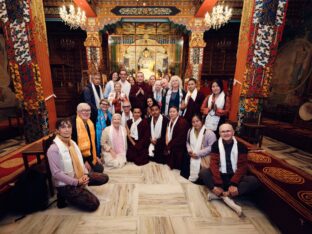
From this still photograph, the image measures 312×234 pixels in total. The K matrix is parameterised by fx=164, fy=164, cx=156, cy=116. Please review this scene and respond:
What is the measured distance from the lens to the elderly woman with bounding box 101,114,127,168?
3312mm

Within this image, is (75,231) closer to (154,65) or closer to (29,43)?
(29,43)

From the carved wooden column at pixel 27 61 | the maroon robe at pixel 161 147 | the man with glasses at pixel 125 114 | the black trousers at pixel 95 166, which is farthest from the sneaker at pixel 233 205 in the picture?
the carved wooden column at pixel 27 61

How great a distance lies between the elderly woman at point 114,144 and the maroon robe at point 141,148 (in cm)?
16

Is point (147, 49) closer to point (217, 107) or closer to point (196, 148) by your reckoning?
point (217, 107)

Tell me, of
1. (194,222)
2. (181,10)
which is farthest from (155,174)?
(181,10)

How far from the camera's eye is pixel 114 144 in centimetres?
344

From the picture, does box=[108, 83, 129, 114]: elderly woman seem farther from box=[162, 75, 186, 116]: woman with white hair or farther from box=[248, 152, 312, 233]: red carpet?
box=[248, 152, 312, 233]: red carpet

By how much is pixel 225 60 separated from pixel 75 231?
414 inches

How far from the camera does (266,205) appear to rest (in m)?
2.20

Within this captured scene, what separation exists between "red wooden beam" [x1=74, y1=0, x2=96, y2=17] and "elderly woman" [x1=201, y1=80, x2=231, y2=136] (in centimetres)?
548

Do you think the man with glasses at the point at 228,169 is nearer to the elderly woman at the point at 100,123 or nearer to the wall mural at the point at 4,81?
the elderly woman at the point at 100,123

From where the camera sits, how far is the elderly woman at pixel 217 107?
135 inches

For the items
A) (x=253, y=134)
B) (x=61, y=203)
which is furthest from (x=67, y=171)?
(x=253, y=134)

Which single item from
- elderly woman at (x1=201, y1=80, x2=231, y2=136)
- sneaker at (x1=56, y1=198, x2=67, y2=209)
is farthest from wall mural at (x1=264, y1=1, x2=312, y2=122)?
sneaker at (x1=56, y1=198, x2=67, y2=209)
